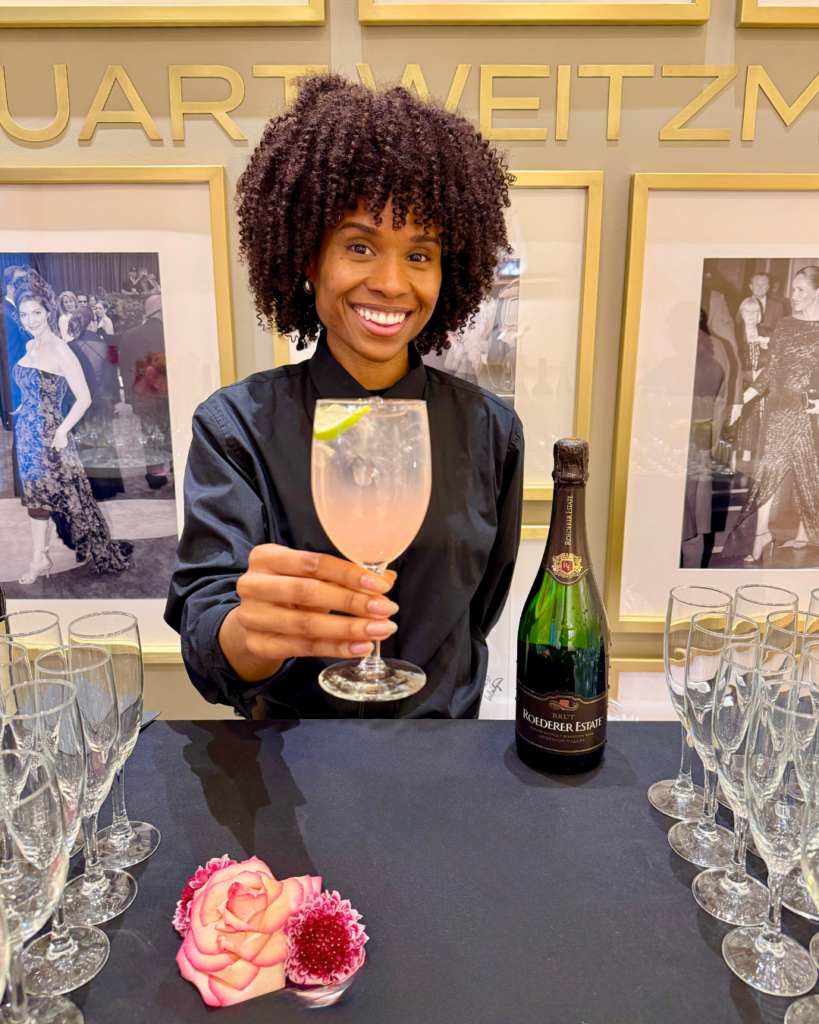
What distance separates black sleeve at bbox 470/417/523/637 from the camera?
1.56m

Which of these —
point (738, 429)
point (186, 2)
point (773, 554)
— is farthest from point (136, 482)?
point (773, 554)

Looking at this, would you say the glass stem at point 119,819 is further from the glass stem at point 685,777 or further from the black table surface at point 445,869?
the glass stem at point 685,777

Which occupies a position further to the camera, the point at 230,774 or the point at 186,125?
the point at 186,125

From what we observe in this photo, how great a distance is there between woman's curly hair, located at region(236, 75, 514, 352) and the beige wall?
1.43 feet

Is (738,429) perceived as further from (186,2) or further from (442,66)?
(186,2)

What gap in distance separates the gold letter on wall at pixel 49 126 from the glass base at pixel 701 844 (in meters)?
2.07

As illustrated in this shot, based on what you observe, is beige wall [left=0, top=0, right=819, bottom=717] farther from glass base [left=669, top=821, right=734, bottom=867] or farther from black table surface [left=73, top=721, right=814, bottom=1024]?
glass base [left=669, top=821, right=734, bottom=867]

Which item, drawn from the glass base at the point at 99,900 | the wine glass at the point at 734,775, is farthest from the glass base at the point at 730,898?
the glass base at the point at 99,900

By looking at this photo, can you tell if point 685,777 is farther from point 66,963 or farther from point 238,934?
point 66,963

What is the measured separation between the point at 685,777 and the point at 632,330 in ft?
4.29

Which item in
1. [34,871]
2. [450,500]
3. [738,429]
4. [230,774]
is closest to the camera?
[34,871]

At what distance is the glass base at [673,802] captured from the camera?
891mm

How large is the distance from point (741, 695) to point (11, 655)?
0.83 m

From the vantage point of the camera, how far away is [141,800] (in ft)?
3.01
